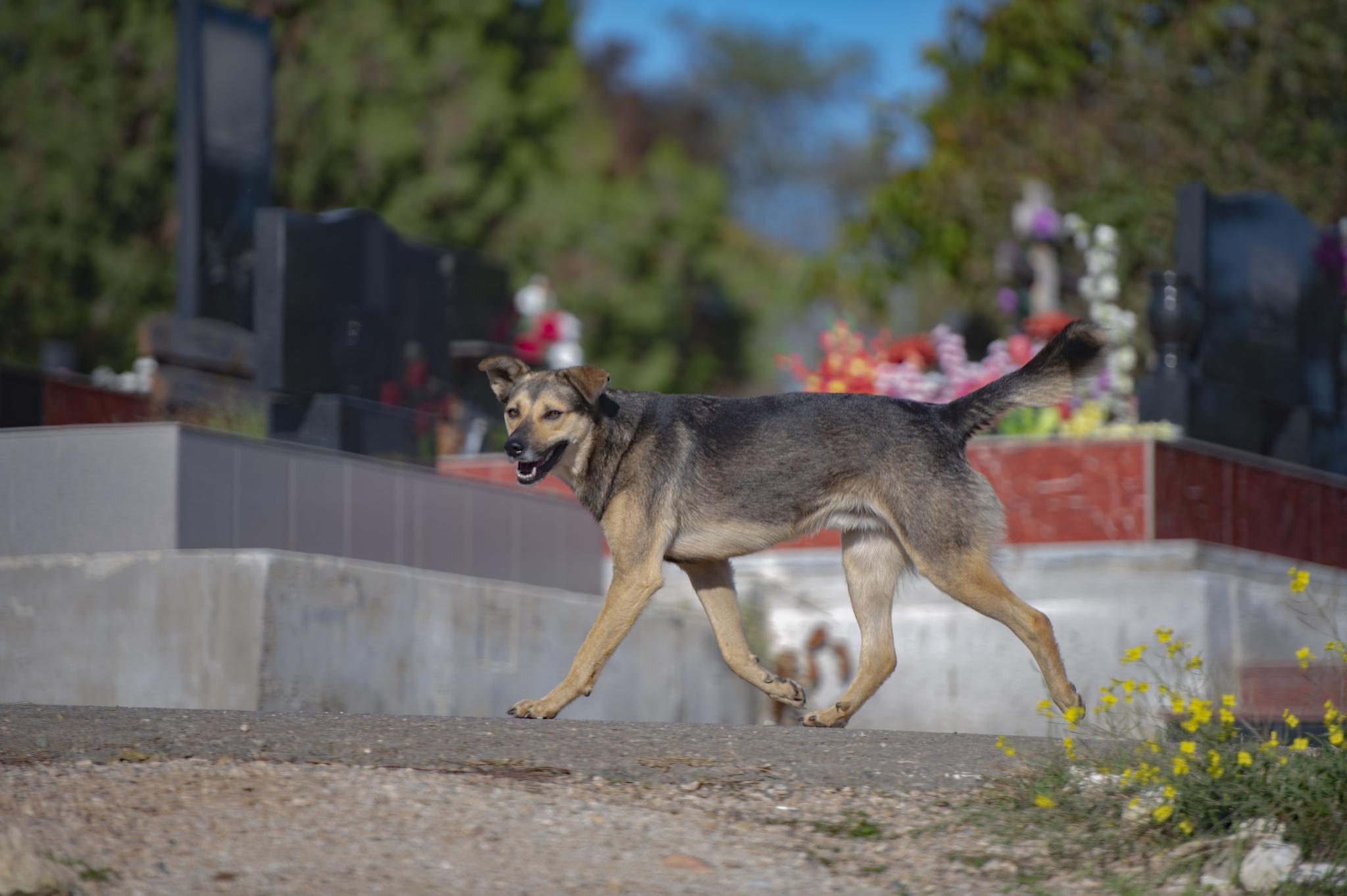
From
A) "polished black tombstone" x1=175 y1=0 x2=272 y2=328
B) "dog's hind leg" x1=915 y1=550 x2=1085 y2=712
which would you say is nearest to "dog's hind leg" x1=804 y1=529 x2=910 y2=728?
"dog's hind leg" x1=915 y1=550 x2=1085 y2=712

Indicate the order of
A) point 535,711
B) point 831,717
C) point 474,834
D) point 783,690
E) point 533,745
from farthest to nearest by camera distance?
point 783,690 → point 831,717 → point 535,711 → point 533,745 → point 474,834

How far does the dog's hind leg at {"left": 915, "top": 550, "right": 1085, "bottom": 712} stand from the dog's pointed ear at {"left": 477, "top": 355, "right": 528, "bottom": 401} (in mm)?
1932

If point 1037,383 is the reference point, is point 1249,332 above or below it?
above

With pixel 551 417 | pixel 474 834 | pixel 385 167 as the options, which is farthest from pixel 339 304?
pixel 385 167

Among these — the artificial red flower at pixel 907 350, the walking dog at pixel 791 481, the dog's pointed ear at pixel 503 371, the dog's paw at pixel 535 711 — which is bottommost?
the dog's paw at pixel 535 711

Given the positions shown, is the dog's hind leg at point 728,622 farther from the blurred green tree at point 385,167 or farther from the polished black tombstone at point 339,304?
the blurred green tree at point 385,167

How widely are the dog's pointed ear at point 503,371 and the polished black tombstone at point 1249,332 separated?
18.2ft

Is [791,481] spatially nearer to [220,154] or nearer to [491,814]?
[491,814]

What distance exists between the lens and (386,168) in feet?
90.3

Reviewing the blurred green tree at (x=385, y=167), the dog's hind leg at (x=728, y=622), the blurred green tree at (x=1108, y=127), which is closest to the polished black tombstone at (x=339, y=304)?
the dog's hind leg at (x=728, y=622)

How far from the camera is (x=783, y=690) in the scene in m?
6.98

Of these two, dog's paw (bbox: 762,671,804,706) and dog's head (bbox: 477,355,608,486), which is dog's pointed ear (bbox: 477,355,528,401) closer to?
dog's head (bbox: 477,355,608,486)

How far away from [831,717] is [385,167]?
72.0 ft

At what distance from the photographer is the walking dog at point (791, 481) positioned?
22.8 feet
